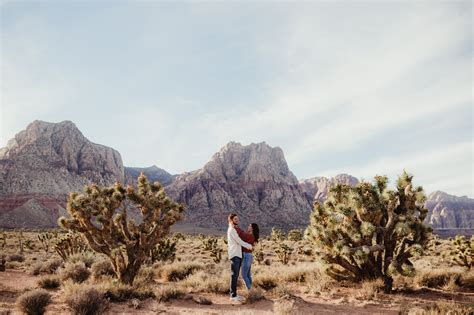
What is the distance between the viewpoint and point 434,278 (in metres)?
10.2

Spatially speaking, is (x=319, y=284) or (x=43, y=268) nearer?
(x=319, y=284)

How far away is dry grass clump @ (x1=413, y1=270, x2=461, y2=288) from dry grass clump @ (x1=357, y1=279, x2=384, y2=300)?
2.12 metres

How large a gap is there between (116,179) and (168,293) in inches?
2738

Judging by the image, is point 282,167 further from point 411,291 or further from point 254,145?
point 411,291

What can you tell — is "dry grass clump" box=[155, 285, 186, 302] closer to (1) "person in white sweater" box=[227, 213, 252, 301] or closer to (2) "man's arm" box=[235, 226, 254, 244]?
(1) "person in white sweater" box=[227, 213, 252, 301]

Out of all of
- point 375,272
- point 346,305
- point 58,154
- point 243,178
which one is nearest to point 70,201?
point 346,305

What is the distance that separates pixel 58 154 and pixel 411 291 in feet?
369

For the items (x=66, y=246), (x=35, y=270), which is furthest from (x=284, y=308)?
(x=66, y=246)

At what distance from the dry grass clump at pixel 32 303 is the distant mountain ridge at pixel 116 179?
6498 centimetres

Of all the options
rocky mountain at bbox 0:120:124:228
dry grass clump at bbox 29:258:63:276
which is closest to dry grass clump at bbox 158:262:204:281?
dry grass clump at bbox 29:258:63:276

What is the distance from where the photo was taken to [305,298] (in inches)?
346

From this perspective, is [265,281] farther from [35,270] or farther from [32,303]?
[35,270]

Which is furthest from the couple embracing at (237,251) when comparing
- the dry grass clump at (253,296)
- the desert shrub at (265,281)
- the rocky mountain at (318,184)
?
the rocky mountain at (318,184)

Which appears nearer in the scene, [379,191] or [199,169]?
[379,191]
